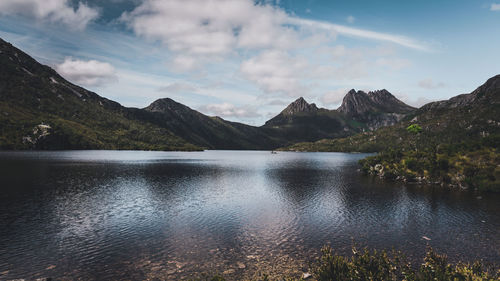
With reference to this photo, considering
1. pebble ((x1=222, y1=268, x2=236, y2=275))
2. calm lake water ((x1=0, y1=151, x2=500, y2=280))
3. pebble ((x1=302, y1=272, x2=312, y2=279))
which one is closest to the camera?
pebble ((x1=302, y1=272, x2=312, y2=279))

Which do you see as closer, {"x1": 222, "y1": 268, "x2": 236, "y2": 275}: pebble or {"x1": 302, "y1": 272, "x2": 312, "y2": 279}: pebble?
{"x1": 302, "y1": 272, "x2": 312, "y2": 279}: pebble

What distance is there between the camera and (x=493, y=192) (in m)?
76.2

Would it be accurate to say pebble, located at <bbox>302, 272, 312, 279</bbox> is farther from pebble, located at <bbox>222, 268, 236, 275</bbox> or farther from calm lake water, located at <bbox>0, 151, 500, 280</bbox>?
pebble, located at <bbox>222, 268, 236, 275</bbox>

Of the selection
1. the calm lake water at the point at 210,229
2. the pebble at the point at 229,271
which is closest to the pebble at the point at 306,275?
the calm lake water at the point at 210,229

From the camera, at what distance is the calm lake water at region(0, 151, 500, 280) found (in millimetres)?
27938

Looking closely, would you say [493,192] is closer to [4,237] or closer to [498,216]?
[498,216]

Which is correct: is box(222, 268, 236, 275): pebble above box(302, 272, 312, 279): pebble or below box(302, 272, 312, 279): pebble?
above

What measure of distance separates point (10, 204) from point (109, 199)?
58.8 ft

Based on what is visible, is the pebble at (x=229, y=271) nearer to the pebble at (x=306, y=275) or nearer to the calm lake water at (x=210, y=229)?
the calm lake water at (x=210, y=229)

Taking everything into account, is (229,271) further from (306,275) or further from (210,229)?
(210,229)

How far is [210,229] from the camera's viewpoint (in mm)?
40719

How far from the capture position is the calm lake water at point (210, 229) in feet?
91.7

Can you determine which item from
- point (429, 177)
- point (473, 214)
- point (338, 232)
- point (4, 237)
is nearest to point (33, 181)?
point (4, 237)

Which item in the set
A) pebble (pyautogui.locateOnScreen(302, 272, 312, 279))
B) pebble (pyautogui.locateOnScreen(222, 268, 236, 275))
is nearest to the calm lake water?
pebble (pyautogui.locateOnScreen(222, 268, 236, 275))
